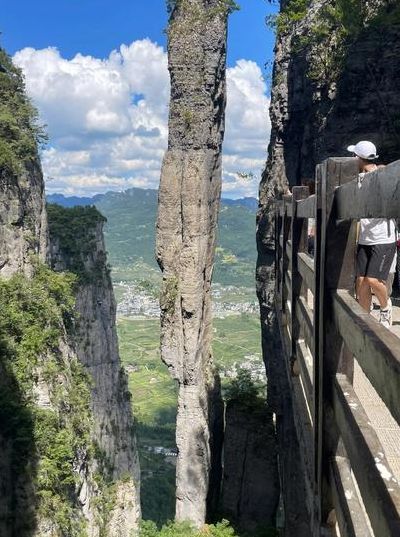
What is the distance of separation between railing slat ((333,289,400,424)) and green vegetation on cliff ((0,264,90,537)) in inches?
626

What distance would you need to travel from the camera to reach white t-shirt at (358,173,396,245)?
3.68 m

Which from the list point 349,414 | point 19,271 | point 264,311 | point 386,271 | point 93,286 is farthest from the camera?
point 93,286

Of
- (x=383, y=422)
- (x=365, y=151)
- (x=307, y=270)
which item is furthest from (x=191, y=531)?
(x=365, y=151)

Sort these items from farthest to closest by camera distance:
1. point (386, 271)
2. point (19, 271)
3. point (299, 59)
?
point (19, 271) → point (299, 59) → point (386, 271)

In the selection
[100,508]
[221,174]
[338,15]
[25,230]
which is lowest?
[100,508]

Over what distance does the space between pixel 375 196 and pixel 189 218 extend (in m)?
14.6

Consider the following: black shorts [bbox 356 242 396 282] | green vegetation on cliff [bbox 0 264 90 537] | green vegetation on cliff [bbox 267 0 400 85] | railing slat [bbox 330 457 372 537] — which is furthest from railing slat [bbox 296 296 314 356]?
green vegetation on cliff [bbox 0 264 90 537]

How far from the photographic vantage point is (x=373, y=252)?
376cm

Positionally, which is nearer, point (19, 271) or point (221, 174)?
point (221, 174)

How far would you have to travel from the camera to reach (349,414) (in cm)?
Answer: 218

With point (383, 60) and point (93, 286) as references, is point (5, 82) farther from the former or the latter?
point (383, 60)

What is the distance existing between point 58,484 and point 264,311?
9.34 metres

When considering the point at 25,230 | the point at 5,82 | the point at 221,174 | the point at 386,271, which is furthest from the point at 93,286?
the point at 386,271

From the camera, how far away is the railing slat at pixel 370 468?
5.12ft
